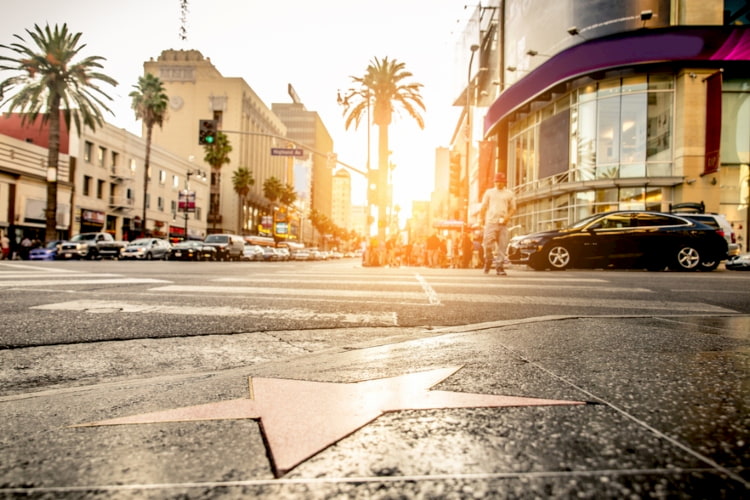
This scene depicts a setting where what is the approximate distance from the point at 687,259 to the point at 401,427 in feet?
43.2

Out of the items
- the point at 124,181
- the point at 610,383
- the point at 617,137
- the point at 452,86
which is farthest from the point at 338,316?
the point at 452,86

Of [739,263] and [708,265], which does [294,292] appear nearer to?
[708,265]

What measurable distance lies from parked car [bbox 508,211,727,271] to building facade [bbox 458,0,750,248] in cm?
1007

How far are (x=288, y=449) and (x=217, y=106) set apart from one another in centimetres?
7791

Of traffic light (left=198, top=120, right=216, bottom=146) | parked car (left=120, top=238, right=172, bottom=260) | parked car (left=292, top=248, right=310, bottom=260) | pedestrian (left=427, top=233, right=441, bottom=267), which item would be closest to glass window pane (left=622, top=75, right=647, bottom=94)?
pedestrian (left=427, top=233, right=441, bottom=267)

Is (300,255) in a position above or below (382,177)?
below

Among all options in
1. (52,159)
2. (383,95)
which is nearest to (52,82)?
(52,159)

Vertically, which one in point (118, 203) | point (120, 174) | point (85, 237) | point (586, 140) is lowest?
point (85, 237)

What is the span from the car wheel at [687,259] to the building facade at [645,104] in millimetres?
10212

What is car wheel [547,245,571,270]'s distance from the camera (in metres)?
11.9

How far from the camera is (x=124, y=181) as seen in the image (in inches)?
1613

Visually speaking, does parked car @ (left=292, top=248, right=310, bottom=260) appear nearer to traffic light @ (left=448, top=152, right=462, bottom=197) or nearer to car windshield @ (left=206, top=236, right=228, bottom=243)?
car windshield @ (left=206, top=236, right=228, bottom=243)

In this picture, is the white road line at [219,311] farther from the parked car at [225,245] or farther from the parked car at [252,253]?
the parked car at [252,253]

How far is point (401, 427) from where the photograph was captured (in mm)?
953
